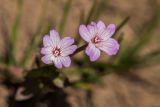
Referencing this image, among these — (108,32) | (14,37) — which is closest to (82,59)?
(14,37)

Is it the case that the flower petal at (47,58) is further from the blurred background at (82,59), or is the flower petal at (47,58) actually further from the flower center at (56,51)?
the blurred background at (82,59)

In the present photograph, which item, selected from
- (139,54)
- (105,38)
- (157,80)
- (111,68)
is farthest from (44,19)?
(105,38)

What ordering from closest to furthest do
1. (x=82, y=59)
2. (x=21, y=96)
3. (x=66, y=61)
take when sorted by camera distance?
1. (x=66, y=61)
2. (x=21, y=96)
3. (x=82, y=59)

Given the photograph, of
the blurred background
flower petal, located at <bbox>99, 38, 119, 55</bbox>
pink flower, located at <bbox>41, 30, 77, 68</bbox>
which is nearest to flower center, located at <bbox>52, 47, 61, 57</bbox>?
pink flower, located at <bbox>41, 30, 77, 68</bbox>

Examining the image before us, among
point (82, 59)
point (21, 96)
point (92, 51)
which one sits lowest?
point (92, 51)

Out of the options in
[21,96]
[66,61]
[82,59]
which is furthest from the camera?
[82,59]

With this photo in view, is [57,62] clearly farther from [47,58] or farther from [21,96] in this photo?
[21,96]

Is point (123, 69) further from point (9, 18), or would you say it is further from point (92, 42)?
point (92, 42)
